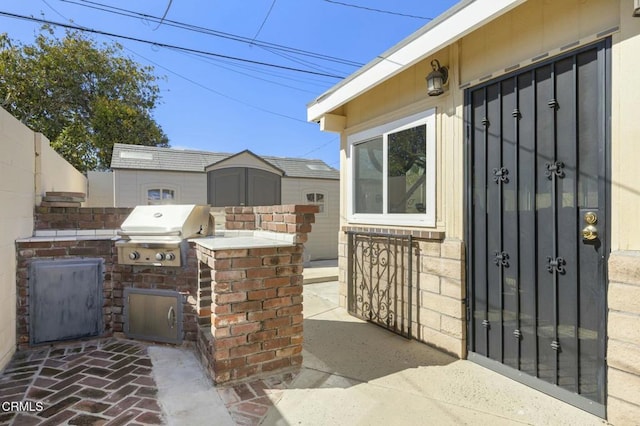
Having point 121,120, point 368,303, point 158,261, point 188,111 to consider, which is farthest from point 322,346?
point 121,120

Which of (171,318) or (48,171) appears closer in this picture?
(171,318)

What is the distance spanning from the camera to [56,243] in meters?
3.40

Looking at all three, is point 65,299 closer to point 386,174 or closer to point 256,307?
point 256,307

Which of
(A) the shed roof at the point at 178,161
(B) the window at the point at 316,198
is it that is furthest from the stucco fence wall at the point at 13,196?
(B) the window at the point at 316,198

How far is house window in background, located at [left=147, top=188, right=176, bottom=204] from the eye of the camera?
8641 millimetres

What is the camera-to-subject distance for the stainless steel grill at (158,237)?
3189 millimetres

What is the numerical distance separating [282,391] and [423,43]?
10.3 ft

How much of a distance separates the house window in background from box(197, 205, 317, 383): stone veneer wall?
6533 millimetres

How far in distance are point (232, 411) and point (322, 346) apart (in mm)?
1331

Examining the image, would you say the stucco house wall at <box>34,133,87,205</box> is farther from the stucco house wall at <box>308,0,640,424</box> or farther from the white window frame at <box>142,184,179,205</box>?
the stucco house wall at <box>308,0,640,424</box>

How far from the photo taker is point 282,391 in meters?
2.49

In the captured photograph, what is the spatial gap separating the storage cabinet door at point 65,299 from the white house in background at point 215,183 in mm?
5502

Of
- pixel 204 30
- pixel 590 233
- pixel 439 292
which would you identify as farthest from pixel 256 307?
pixel 204 30

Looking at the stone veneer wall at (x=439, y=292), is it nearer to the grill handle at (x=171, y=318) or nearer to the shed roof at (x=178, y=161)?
the grill handle at (x=171, y=318)
